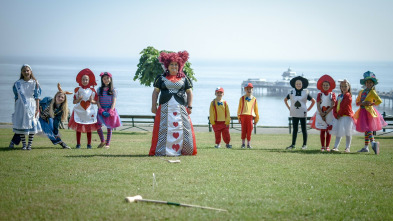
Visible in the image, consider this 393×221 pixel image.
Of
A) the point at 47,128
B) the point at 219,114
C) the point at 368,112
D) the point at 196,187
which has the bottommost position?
the point at 196,187

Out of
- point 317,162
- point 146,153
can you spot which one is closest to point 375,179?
point 317,162

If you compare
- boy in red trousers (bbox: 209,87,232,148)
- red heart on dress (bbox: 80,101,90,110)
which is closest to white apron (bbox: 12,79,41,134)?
red heart on dress (bbox: 80,101,90,110)

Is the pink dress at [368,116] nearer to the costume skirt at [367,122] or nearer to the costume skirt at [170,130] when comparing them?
the costume skirt at [367,122]

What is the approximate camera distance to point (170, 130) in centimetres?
1134

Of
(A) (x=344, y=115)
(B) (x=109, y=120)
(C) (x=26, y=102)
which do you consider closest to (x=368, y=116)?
(A) (x=344, y=115)

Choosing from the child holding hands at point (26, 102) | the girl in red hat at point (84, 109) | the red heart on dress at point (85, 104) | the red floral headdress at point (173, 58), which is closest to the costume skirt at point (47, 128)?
the girl in red hat at point (84, 109)

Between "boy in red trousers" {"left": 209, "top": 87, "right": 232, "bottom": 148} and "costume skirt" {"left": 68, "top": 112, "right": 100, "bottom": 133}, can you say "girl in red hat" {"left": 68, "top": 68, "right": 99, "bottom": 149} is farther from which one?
"boy in red trousers" {"left": 209, "top": 87, "right": 232, "bottom": 148}

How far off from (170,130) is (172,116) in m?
0.32

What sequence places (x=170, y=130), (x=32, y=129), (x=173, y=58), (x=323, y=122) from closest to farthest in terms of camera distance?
(x=170, y=130) < (x=173, y=58) < (x=32, y=129) < (x=323, y=122)

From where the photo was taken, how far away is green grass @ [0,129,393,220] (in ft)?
21.7

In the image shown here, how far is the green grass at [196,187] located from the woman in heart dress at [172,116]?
52 cm

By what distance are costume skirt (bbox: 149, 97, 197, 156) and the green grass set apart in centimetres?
47

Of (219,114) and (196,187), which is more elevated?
(219,114)

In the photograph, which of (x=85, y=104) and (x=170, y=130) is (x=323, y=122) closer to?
(x=170, y=130)
